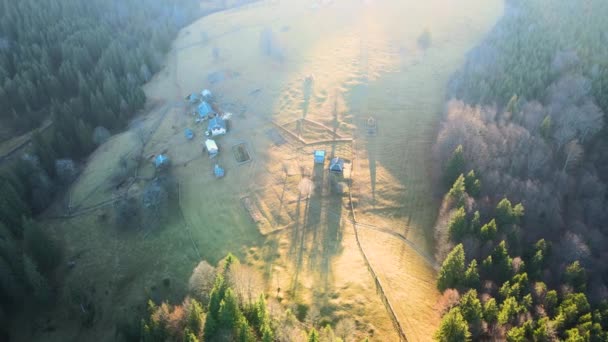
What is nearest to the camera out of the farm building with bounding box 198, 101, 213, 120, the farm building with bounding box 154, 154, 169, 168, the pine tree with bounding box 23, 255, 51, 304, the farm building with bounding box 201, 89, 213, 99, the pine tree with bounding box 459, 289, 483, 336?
the pine tree with bounding box 459, 289, 483, 336

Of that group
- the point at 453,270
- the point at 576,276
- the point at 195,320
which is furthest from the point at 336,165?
the point at 576,276

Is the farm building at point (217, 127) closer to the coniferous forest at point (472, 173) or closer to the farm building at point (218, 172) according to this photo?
the farm building at point (218, 172)

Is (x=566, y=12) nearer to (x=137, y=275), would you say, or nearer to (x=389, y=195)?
(x=389, y=195)

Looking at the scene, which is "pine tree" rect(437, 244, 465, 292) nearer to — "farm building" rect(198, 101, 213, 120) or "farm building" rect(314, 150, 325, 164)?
"farm building" rect(314, 150, 325, 164)

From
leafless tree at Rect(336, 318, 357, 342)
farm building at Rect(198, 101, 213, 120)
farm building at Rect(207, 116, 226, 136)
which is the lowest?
leafless tree at Rect(336, 318, 357, 342)

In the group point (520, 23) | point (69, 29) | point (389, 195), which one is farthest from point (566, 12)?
point (69, 29)

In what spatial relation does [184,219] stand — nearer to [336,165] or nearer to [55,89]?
[336,165]

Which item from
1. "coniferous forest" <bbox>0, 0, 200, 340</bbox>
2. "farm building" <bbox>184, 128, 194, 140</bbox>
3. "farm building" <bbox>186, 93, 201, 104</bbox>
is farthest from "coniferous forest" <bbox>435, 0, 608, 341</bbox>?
"coniferous forest" <bbox>0, 0, 200, 340</bbox>
